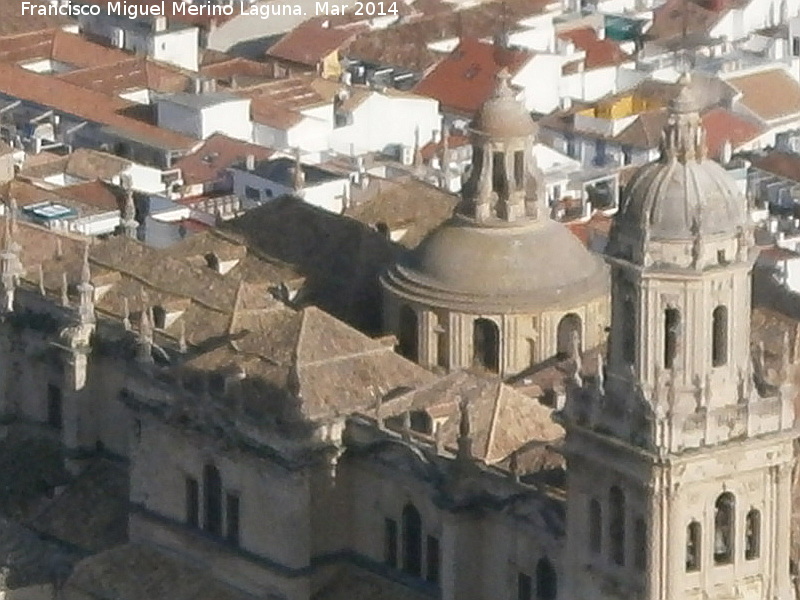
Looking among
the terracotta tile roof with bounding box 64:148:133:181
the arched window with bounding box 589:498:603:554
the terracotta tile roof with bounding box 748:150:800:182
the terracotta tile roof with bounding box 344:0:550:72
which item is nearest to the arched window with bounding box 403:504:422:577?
the arched window with bounding box 589:498:603:554

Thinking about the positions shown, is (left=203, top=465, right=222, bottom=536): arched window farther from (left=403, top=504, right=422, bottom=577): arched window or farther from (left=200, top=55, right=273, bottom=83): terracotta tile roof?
(left=200, top=55, right=273, bottom=83): terracotta tile roof

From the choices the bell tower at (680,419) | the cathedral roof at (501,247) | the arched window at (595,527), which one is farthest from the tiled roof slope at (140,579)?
the bell tower at (680,419)

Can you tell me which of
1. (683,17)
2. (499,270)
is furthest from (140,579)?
(683,17)

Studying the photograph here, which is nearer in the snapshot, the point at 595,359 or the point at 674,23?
the point at 595,359

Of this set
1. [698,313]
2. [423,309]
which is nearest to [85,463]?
[423,309]

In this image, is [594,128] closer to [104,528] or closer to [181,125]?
[181,125]
